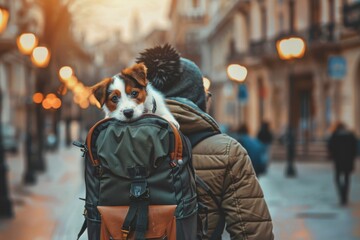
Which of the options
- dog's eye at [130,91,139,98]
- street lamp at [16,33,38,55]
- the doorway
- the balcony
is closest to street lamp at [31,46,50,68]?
street lamp at [16,33,38,55]

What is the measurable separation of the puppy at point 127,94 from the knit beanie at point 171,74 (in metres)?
0.34

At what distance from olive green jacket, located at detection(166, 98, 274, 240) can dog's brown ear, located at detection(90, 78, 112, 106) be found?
0.36 metres

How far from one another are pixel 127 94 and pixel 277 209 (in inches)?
437

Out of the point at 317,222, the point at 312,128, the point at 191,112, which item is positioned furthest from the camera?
the point at 312,128

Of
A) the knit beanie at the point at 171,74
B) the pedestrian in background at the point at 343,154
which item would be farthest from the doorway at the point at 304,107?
the knit beanie at the point at 171,74

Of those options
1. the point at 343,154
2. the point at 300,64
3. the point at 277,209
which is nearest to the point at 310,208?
the point at 277,209

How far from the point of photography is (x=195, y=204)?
9.62ft

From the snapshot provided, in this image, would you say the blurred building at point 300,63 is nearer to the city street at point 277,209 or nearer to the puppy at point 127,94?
the city street at point 277,209

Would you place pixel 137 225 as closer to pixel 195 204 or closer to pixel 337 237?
pixel 195 204

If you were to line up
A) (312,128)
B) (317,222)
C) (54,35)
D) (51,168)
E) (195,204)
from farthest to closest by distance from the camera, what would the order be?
(312,128)
(51,168)
(54,35)
(317,222)
(195,204)

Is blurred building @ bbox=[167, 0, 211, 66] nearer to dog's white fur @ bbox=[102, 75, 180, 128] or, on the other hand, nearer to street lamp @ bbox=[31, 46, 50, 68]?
street lamp @ bbox=[31, 46, 50, 68]

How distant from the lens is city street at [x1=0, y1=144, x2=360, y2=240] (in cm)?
1078

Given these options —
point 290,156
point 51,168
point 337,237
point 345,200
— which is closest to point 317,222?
point 337,237

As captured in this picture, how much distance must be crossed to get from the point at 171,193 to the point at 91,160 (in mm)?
363
